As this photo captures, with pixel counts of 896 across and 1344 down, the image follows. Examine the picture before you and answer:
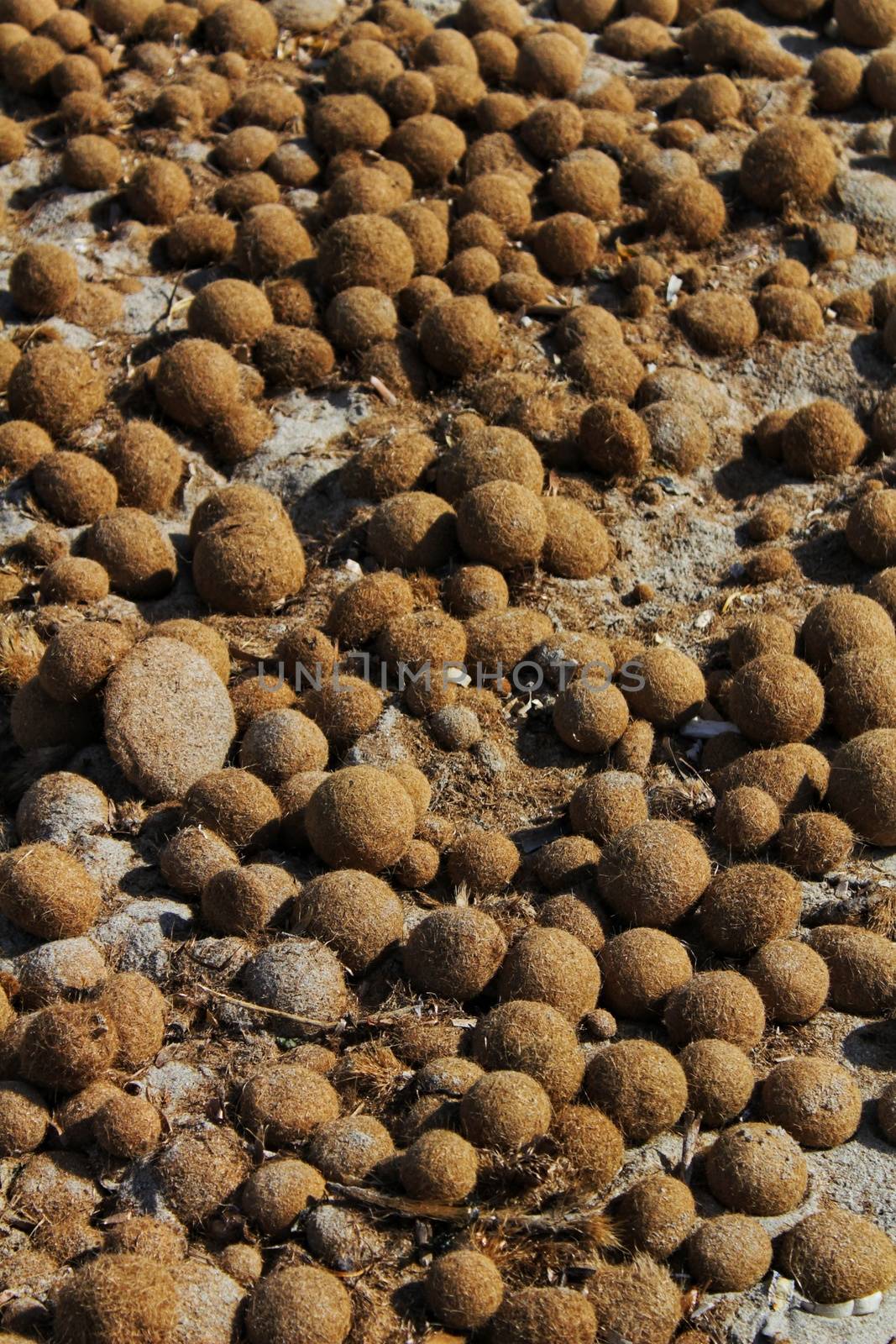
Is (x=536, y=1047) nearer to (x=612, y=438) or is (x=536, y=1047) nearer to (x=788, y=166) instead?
(x=612, y=438)

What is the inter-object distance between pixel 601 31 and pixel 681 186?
9.33 feet

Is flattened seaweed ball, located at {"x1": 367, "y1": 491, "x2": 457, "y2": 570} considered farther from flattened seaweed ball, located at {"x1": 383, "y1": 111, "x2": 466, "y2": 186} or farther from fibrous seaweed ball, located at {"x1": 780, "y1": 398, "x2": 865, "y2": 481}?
flattened seaweed ball, located at {"x1": 383, "y1": 111, "x2": 466, "y2": 186}

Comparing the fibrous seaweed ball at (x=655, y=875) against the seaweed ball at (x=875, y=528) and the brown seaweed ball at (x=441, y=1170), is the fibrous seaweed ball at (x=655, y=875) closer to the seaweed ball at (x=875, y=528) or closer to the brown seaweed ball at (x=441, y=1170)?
the brown seaweed ball at (x=441, y=1170)

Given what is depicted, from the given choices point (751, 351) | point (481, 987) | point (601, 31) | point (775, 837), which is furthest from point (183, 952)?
point (601, 31)

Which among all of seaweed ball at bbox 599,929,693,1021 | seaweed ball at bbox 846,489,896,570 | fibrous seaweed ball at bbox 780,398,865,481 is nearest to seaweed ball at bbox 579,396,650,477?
fibrous seaweed ball at bbox 780,398,865,481

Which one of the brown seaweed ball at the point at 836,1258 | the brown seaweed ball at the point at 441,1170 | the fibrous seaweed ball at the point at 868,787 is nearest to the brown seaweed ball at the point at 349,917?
the brown seaweed ball at the point at 441,1170

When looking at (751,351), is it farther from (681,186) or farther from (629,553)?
(629,553)

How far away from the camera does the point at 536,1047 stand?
602cm

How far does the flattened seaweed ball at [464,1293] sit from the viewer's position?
526 cm

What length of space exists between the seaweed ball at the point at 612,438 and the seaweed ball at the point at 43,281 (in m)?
3.72

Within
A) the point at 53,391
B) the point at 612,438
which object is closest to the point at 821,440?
the point at 612,438

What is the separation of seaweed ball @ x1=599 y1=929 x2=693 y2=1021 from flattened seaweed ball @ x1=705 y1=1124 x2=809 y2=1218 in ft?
2.71

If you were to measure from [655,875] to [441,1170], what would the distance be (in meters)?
1.89

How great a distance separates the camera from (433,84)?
11250mm
